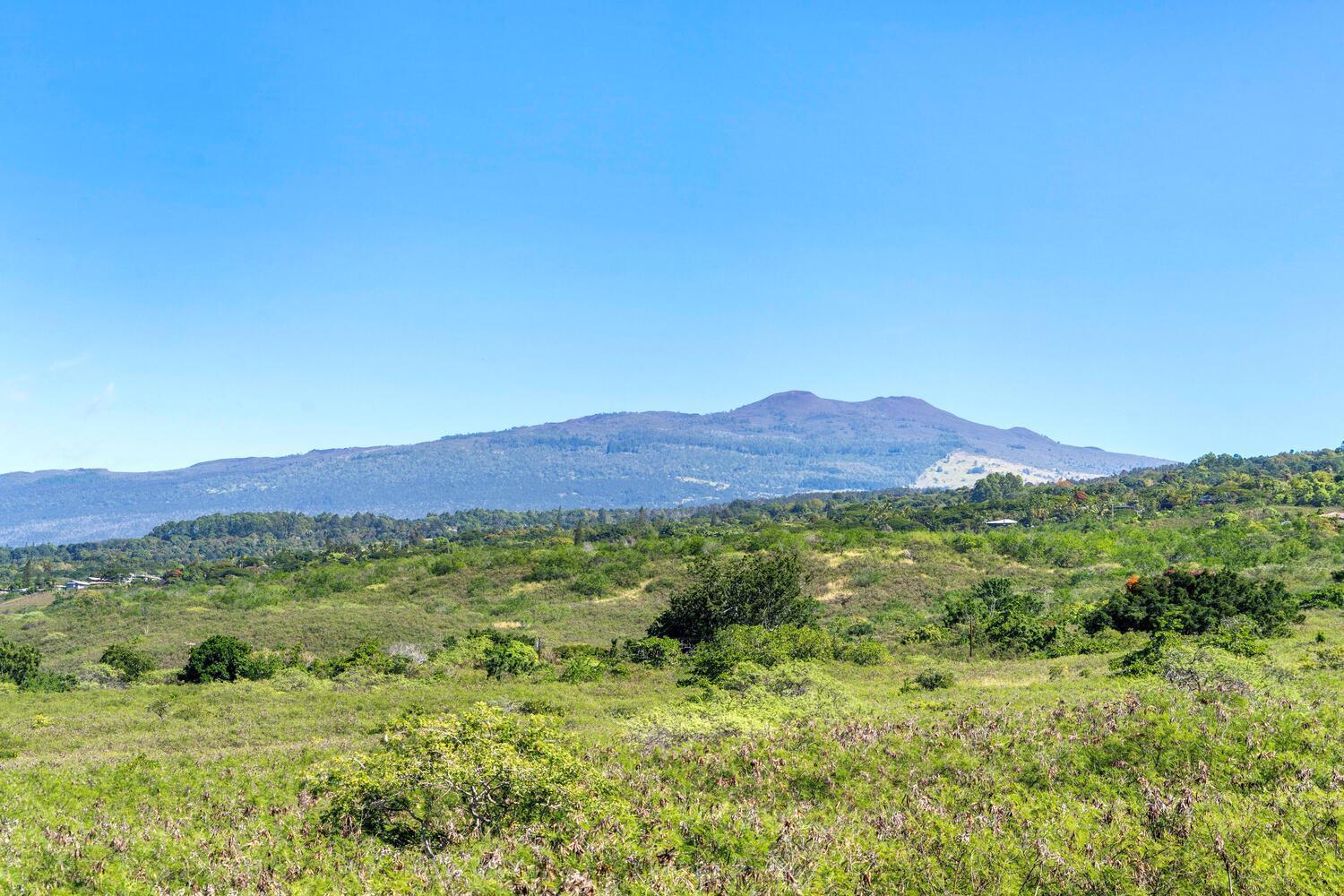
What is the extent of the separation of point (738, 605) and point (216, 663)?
2328cm

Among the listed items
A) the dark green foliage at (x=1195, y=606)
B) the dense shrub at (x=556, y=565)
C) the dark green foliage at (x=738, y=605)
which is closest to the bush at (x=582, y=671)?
the dark green foliage at (x=738, y=605)

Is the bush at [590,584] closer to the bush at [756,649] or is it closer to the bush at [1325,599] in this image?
the bush at [756,649]

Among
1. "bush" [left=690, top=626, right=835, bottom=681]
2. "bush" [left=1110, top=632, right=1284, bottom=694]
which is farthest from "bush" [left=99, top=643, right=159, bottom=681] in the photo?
"bush" [left=1110, top=632, right=1284, bottom=694]

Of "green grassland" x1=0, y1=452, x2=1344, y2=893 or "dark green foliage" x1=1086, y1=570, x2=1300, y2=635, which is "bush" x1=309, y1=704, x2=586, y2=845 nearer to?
"green grassland" x1=0, y1=452, x2=1344, y2=893

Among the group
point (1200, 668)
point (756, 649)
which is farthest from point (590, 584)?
point (1200, 668)

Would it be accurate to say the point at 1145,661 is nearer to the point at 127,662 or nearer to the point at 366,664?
the point at 366,664

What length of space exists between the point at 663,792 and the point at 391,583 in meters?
68.7

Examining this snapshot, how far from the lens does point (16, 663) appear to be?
38.2 meters

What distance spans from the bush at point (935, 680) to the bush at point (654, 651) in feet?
42.7

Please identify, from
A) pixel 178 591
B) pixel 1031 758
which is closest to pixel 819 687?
pixel 1031 758

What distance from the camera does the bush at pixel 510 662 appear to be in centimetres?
3628

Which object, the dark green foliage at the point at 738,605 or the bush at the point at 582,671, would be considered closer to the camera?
the bush at the point at 582,671

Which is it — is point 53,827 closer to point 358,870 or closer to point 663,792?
point 358,870

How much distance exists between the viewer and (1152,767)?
12.9 metres
